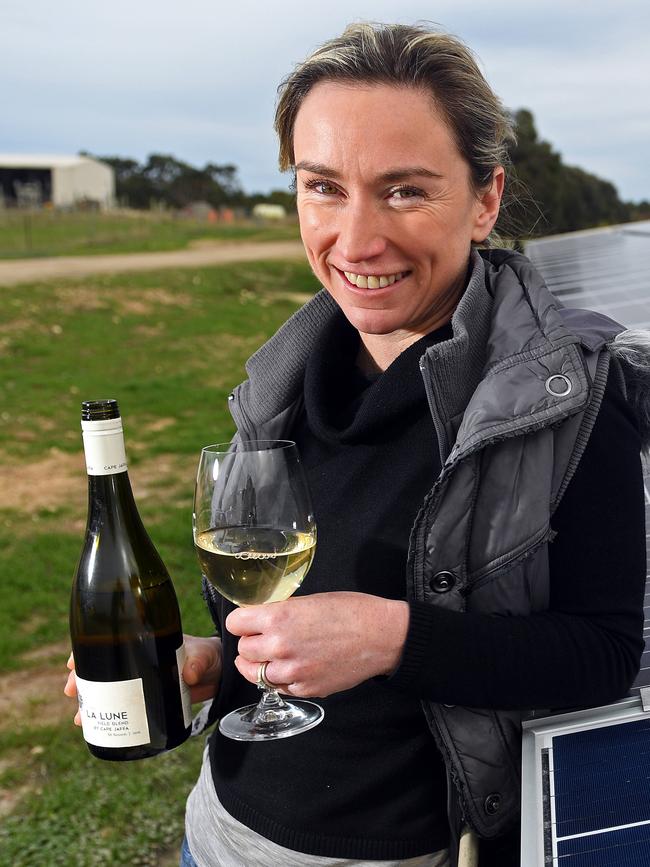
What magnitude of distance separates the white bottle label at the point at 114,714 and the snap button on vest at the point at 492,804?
0.65 meters

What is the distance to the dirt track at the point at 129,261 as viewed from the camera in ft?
69.7

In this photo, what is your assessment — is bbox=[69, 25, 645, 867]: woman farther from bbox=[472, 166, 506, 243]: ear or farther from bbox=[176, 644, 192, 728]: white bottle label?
bbox=[176, 644, 192, 728]: white bottle label

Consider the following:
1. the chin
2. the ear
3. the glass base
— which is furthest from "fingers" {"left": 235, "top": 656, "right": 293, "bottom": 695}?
the ear

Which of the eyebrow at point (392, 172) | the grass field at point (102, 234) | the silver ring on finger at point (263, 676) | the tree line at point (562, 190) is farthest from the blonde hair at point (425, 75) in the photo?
the grass field at point (102, 234)

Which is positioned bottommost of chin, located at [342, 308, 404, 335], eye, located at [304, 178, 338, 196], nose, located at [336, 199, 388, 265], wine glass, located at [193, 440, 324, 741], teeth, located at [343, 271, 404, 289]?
wine glass, located at [193, 440, 324, 741]

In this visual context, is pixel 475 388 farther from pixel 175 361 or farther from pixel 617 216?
pixel 617 216

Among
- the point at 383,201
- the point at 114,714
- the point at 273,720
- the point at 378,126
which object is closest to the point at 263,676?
the point at 273,720

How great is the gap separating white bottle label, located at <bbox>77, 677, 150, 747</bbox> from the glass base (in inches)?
6.6

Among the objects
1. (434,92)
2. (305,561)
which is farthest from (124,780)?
(434,92)

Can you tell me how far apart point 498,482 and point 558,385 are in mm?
204

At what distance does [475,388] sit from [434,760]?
76 cm

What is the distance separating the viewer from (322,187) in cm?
197

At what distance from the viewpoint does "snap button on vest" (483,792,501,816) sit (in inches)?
69.8

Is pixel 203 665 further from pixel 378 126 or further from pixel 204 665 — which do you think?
pixel 378 126
